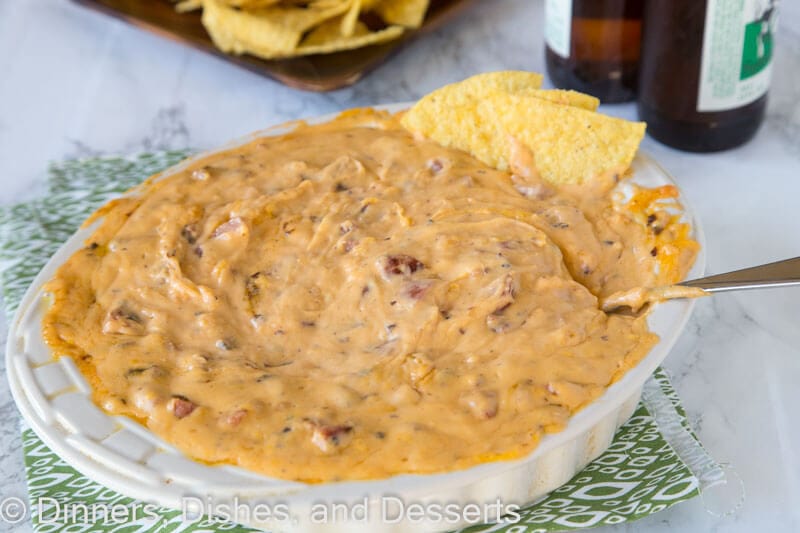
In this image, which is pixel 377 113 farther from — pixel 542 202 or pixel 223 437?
pixel 223 437

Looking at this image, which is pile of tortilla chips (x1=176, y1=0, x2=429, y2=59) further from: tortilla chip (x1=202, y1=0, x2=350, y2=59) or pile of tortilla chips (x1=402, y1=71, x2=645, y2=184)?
pile of tortilla chips (x1=402, y1=71, x2=645, y2=184)

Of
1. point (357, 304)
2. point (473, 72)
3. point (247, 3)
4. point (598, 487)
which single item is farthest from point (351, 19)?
point (598, 487)

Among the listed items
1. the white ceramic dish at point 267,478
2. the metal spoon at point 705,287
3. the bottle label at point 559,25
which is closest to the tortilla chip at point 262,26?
the bottle label at point 559,25

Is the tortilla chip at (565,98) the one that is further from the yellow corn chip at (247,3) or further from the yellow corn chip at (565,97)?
the yellow corn chip at (247,3)

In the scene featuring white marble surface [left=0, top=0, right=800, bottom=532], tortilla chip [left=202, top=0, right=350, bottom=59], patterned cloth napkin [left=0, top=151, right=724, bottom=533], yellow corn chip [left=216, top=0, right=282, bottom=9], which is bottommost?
white marble surface [left=0, top=0, right=800, bottom=532]

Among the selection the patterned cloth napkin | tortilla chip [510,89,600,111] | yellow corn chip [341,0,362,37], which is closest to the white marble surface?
the patterned cloth napkin

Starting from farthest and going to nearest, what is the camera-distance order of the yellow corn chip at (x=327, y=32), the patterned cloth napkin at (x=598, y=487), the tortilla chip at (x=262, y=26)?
the yellow corn chip at (x=327, y=32) → the tortilla chip at (x=262, y=26) → the patterned cloth napkin at (x=598, y=487)
